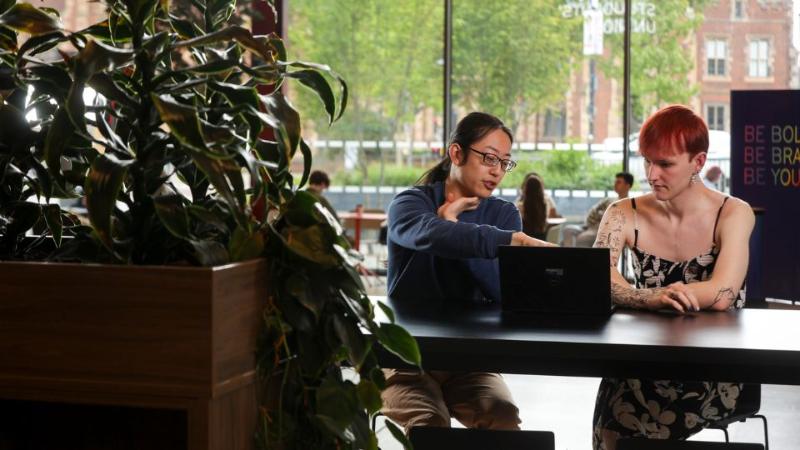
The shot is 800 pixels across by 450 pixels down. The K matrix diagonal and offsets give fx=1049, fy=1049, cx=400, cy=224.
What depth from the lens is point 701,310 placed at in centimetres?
293

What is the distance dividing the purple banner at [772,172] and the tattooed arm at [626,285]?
554cm

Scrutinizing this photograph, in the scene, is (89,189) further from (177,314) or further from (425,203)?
(425,203)

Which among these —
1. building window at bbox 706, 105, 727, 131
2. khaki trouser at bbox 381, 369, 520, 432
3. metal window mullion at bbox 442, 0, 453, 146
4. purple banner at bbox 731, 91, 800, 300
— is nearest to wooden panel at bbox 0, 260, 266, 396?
khaki trouser at bbox 381, 369, 520, 432

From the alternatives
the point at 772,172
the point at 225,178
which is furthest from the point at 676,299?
the point at 772,172

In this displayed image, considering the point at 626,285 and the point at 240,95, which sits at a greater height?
the point at 240,95

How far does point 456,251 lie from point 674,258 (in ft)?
2.14

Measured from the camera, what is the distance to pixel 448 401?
10.5 feet

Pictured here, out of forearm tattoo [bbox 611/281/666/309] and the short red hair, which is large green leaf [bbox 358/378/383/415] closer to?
forearm tattoo [bbox 611/281/666/309]

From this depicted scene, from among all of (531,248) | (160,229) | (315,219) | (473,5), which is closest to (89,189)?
(160,229)

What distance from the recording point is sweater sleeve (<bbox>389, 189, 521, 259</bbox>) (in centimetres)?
308

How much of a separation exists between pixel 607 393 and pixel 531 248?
544 mm

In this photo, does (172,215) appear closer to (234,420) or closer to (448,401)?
(234,420)

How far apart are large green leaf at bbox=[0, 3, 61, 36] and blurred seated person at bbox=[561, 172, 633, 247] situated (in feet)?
26.0

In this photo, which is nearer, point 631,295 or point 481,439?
point 481,439
